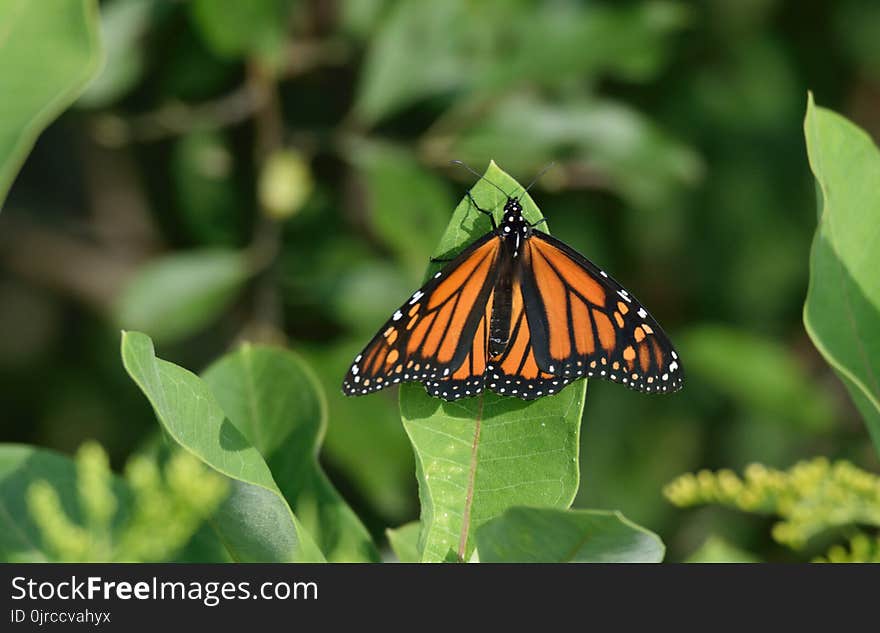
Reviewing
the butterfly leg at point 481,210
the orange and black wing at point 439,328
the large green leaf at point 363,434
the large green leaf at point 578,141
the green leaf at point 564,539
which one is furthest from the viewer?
the large green leaf at point 578,141

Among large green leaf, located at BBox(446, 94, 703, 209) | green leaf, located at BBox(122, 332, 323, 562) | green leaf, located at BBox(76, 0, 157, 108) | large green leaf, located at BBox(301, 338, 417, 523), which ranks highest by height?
green leaf, located at BBox(76, 0, 157, 108)

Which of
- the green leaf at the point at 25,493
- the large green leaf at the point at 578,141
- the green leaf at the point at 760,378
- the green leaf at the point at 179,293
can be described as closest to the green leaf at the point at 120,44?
the green leaf at the point at 179,293

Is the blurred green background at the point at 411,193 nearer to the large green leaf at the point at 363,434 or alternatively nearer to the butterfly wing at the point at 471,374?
the large green leaf at the point at 363,434

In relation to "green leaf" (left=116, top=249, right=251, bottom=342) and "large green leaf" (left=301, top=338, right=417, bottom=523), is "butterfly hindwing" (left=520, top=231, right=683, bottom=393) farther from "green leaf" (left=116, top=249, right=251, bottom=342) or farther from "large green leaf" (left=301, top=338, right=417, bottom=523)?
"green leaf" (left=116, top=249, right=251, bottom=342)

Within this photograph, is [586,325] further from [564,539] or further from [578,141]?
[578,141]

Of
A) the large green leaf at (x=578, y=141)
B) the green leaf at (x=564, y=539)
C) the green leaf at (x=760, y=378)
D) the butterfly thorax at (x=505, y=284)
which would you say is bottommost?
the green leaf at (x=564, y=539)

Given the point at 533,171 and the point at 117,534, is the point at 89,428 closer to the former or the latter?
the point at 533,171

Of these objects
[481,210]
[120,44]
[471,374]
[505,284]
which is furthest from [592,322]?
[120,44]

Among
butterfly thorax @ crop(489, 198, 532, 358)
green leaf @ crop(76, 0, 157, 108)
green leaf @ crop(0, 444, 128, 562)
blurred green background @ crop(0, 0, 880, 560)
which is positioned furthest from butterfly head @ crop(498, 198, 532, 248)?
green leaf @ crop(76, 0, 157, 108)
